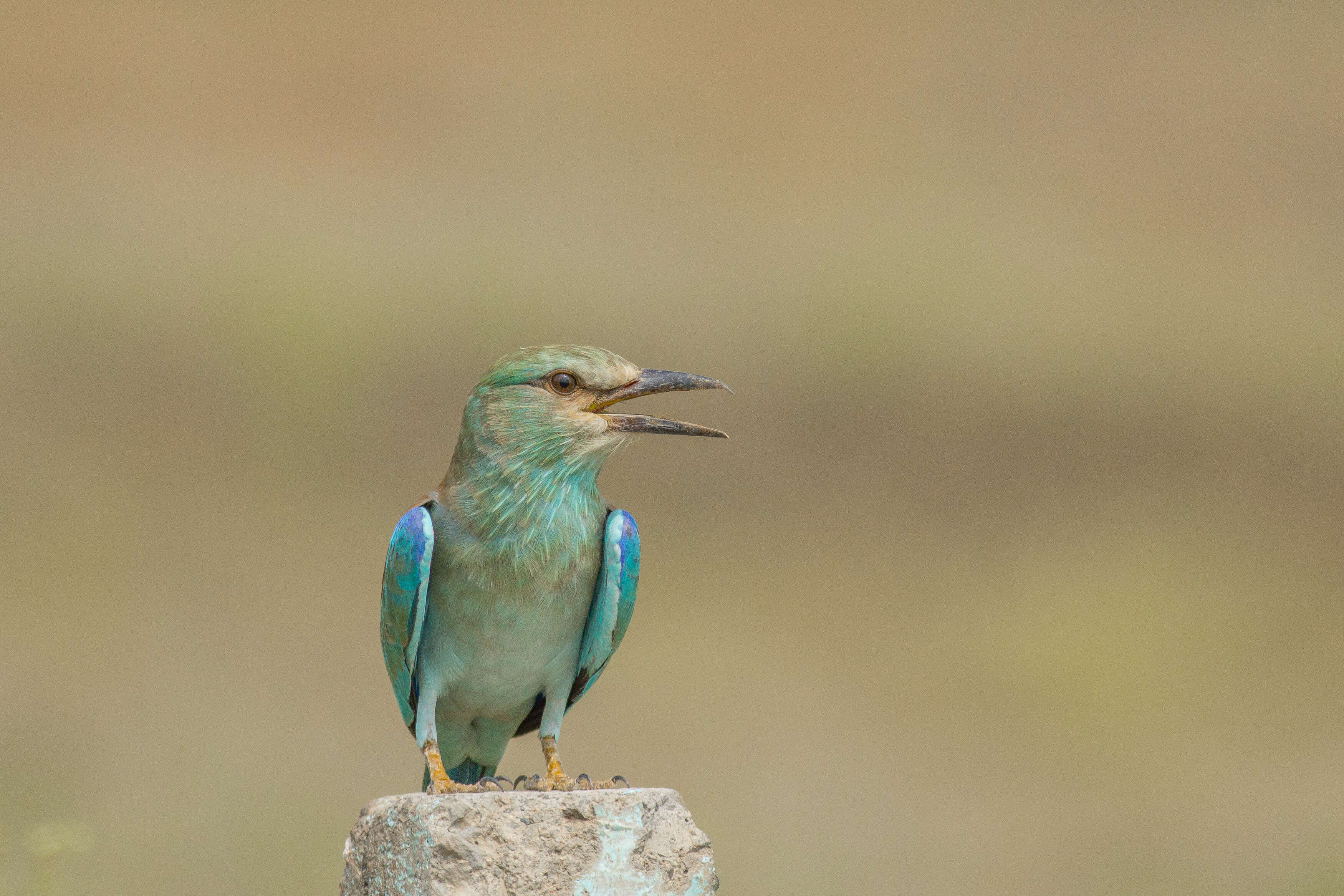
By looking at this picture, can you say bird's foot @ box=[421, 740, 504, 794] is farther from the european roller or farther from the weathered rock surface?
the weathered rock surface

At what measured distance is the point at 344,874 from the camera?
3057 mm

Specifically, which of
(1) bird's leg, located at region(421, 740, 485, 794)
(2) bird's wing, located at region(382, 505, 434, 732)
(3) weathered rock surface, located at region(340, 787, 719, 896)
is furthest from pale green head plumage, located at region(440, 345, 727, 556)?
(3) weathered rock surface, located at region(340, 787, 719, 896)

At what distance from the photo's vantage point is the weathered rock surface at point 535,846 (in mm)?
2775

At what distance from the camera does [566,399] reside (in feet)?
11.2

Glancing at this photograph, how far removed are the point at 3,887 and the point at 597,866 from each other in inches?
127

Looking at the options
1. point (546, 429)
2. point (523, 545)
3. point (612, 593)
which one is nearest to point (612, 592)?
point (612, 593)

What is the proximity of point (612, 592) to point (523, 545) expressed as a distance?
1.04ft

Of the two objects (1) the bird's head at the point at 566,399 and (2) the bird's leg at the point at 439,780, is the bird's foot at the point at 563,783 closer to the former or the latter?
(2) the bird's leg at the point at 439,780

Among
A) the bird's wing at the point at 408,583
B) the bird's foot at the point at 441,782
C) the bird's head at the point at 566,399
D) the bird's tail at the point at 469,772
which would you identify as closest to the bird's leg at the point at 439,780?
the bird's foot at the point at 441,782

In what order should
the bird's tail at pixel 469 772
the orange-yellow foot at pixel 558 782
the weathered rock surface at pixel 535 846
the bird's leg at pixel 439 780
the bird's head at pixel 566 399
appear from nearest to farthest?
the weathered rock surface at pixel 535 846 → the bird's leg at pixel 439 780 → the orange-yellow foot at pixel 558 782 → the bird's head at pixel 566 399 → the bird's tail at pixel 469 772

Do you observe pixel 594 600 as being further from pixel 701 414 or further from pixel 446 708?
pixel 701 414

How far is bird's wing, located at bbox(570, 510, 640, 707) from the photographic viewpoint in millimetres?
3488

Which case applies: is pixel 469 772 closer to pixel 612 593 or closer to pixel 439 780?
pixel 439 780

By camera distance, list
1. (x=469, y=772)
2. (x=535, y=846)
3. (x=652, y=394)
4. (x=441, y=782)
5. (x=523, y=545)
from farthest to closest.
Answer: (x=469, y=772), (x=652, y=394), (x=523, y=545), (x=441, y=782), (x=535, y=846)
